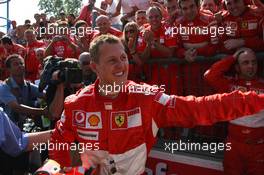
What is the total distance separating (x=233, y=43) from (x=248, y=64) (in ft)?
1.63

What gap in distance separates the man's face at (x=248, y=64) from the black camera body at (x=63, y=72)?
1661 mm

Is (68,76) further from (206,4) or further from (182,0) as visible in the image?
(206,4)

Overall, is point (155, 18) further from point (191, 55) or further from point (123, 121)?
point (123, 121)

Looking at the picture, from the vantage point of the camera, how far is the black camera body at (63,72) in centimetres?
428

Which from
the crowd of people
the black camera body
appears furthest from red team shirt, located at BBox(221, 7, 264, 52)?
the black camera body

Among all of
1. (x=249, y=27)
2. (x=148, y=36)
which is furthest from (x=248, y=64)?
(x=148, y=36)

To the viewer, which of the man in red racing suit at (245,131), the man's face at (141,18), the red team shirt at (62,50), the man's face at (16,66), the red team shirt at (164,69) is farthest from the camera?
the red team shirt at (62,50)

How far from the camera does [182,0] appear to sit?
5078 millimetres

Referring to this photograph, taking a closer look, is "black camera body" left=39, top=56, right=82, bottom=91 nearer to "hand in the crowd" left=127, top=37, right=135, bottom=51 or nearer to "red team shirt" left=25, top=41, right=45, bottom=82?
"hand in the crowd" left=127, top=37, right=135, bottom=51

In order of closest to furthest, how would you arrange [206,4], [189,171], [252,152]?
[252,152] → [189,171] → [206,4]

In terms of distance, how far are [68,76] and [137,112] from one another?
1.45 metres

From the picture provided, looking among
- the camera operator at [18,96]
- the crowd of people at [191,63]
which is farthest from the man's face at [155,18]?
the camera operator at [18,96]

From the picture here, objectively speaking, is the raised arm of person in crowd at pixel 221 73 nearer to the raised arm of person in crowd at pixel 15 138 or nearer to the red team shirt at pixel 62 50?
the raised arm of person in crowd at pixel 15 138

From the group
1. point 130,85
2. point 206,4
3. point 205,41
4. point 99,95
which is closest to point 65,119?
point 99,95
